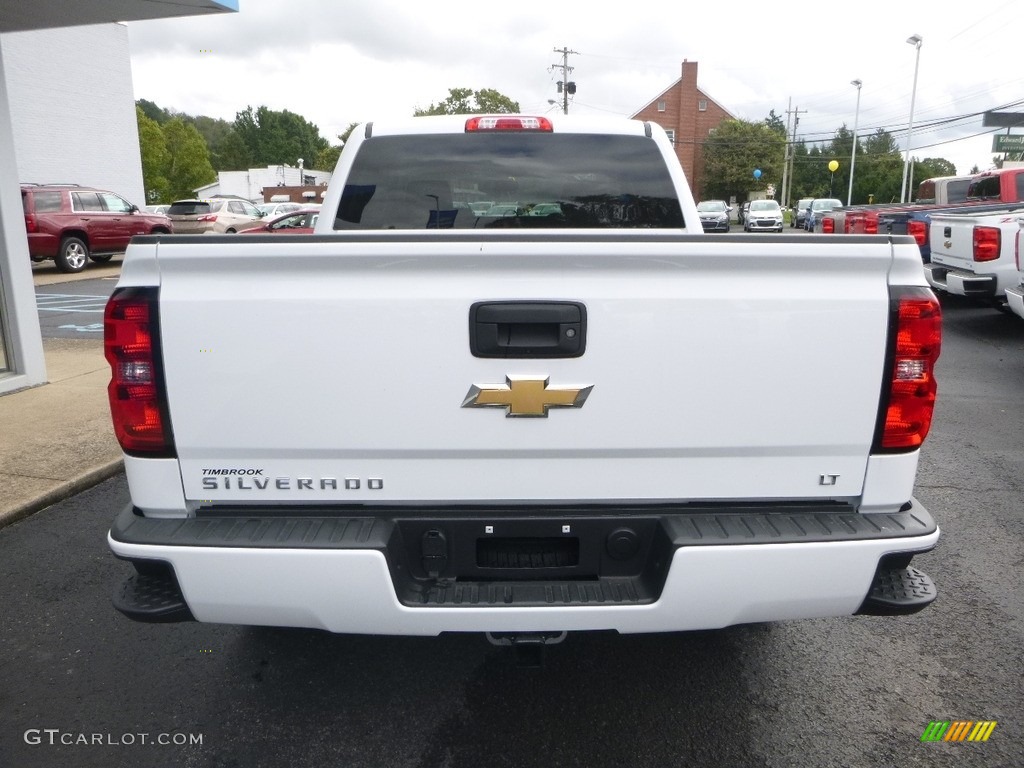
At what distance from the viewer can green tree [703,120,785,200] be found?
63875mm

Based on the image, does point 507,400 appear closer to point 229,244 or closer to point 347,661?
point 229,244

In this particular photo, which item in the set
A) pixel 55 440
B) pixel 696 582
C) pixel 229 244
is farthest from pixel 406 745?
pixel 55 440

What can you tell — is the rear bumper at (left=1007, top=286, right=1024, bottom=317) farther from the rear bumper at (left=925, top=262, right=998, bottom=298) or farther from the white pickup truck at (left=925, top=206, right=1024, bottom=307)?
the rear bumper at (left=925, top=262, right=998, bottom=298)

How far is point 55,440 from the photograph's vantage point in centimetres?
590

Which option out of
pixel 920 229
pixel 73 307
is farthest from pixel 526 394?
pixel 73 307

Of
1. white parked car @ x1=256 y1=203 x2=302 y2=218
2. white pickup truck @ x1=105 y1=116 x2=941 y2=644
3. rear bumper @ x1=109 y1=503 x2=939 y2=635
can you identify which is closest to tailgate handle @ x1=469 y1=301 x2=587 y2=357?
white pickup truck @ x1=105 y1=116 x2=941 y2=644

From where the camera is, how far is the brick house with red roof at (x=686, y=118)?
64.3m

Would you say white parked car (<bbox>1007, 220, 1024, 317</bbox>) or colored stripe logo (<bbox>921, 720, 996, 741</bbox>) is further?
white parked car (<bbox>1007, 220, 1024, 317</bbox>)

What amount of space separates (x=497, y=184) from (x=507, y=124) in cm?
29

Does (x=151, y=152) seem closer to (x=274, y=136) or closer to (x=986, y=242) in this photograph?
(x=986, y=242)

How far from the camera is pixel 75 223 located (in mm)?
18344

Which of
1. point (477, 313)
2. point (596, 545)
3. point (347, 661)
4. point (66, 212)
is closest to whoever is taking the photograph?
point (477, 313)

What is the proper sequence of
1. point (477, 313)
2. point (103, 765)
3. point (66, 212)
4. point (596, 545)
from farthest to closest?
point (66, 212) → point (103, 765) → point (596, 545) → point (477, 313)

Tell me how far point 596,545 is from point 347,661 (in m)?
1.38
